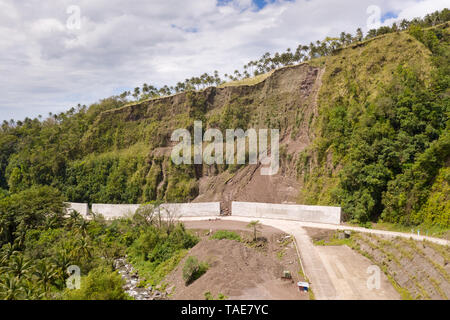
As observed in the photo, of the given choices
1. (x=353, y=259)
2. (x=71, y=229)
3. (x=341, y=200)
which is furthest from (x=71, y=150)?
(x=353, y=259)

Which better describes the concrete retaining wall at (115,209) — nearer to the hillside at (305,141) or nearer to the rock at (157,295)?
the hillside at (305,141)

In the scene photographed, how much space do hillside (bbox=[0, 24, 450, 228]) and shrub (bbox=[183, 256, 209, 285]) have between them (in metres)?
15.7

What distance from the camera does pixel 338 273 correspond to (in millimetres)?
20844

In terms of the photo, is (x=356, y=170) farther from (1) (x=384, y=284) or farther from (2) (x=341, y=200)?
(1) (x=384, y=284)

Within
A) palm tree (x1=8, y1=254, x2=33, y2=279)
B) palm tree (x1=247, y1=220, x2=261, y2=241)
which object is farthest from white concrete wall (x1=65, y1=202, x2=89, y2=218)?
palm tree (x1=247, y1=220, x2=261, y2=241)

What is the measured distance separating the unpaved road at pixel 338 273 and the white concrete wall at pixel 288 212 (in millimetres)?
2879

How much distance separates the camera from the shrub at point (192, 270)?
23.2 metres

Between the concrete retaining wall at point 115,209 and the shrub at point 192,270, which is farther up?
the concrete retaining wall at point 115,209

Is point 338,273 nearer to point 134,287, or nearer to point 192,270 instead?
point 192,270

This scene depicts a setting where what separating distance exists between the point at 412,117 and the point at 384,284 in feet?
56.0

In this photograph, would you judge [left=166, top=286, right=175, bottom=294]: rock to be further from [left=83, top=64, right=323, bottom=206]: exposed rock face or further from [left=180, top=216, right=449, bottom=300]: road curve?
[left=83, top=64, right=323, bottom=206]: exposed rock face

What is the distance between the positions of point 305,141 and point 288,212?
1151 cm

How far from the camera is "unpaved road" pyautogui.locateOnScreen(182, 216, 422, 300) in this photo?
18188mm

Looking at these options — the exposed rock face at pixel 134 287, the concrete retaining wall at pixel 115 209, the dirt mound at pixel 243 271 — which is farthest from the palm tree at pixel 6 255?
the dirt mound at pixel 243 271
